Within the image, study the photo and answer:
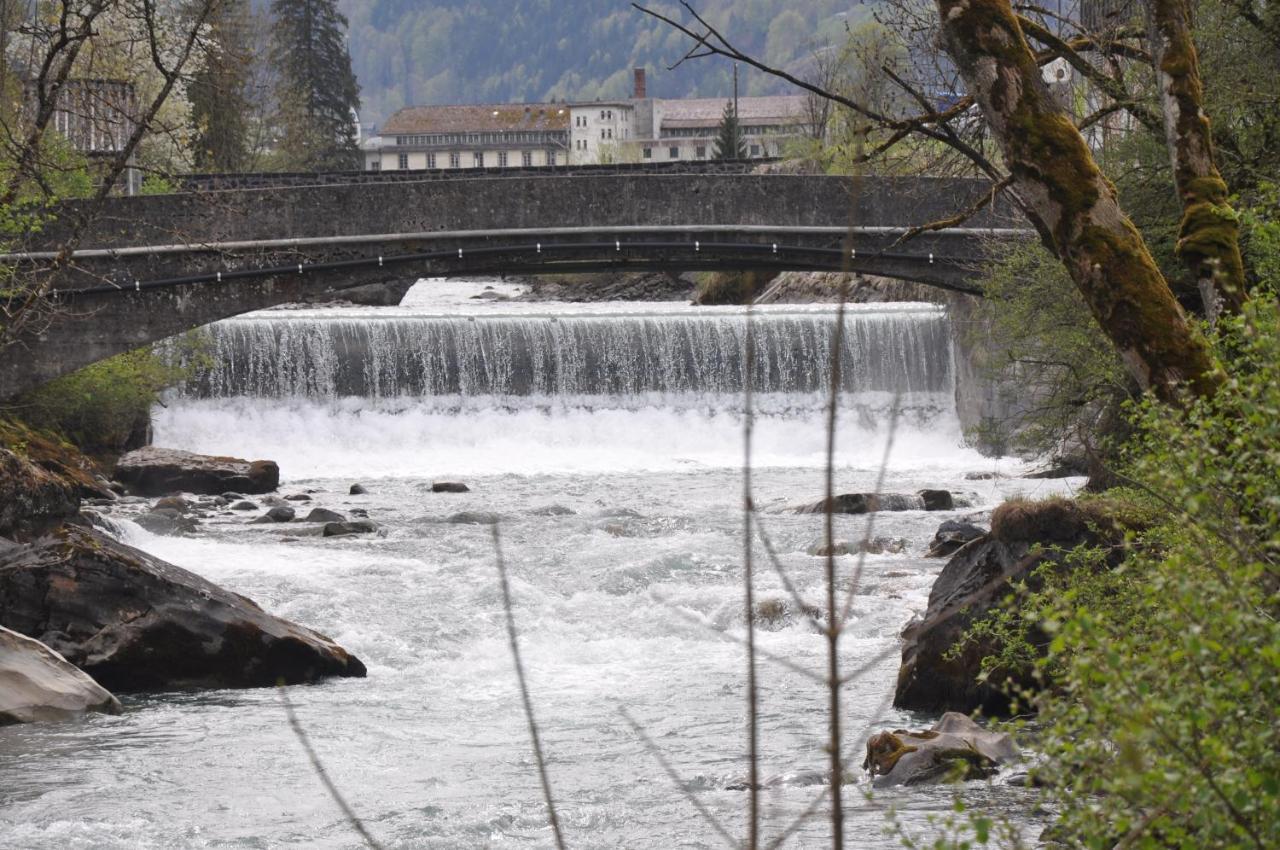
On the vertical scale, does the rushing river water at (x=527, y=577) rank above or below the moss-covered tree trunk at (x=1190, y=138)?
below

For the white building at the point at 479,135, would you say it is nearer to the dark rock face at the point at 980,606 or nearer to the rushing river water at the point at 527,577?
the rushing river water at the point at 527,577

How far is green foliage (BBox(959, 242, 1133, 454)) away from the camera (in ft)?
41.4

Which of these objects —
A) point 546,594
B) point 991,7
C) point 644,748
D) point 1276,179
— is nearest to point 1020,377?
point 546,594

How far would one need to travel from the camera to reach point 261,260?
1978cm

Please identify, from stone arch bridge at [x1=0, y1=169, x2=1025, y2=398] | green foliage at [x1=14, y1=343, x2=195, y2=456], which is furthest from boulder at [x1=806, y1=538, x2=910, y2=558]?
green foliage at [x1=14, y1=343, x2=195, y2=456]

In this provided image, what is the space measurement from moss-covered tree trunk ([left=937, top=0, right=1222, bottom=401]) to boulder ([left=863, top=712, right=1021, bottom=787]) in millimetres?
3267

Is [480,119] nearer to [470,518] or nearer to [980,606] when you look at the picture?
[470,518]

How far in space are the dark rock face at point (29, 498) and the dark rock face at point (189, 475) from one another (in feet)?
20.8

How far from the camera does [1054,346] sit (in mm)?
13914

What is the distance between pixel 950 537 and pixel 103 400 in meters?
12.4

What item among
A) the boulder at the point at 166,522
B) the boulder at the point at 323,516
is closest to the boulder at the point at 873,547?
the boulder at the point at 323,516

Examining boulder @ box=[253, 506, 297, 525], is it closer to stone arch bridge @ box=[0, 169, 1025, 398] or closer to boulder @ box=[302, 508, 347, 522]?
boulder @ box=[302, 508, 347, 522]

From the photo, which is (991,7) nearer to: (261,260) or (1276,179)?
(1276,179)

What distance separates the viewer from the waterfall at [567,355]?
27.2 metres
